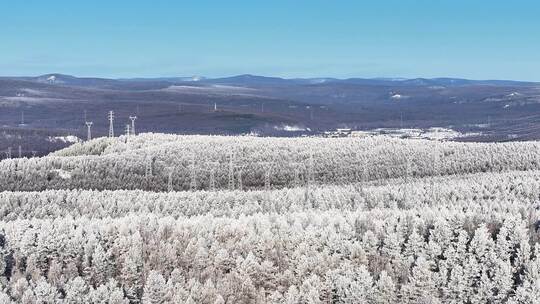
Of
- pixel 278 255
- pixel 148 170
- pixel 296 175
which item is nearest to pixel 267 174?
pixel 296 175

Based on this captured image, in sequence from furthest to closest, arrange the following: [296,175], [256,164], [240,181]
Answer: [256,164]
[296,175]
[240,181]

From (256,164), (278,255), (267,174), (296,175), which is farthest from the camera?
(256,164)

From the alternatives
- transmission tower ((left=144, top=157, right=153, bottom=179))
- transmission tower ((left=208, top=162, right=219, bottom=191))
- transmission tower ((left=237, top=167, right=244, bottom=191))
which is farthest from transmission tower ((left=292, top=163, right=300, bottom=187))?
transmission tower ((left=144, top=157, right=153, bottom=179))

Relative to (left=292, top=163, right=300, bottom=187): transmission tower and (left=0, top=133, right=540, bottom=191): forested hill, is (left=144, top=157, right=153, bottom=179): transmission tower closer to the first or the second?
(left=0, top=133, right=540, bottom=191): forested hill

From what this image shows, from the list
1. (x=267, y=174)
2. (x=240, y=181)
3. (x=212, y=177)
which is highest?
(x=267, y=174)

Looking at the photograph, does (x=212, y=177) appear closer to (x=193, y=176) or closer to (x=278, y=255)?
(x=193, y=176)

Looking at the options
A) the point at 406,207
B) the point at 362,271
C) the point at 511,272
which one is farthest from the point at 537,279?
the point at 406,207

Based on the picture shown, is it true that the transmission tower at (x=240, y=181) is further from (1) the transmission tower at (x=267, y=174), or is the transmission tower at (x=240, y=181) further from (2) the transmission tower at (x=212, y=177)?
Result: (2) the transmission tower at (x=212, y=177)

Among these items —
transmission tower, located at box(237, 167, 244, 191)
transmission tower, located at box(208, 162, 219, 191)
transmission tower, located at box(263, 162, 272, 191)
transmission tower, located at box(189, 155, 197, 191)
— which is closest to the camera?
transmission tower, located at box(189, 155, 197, 191)
